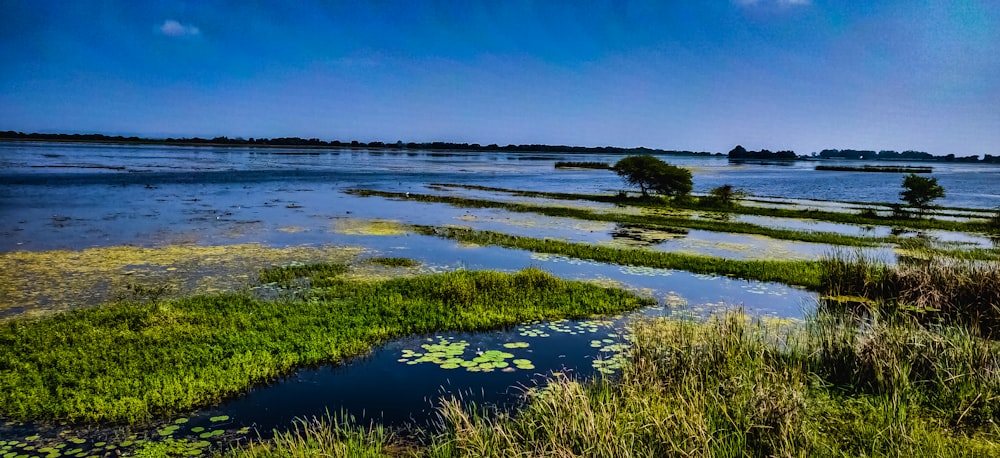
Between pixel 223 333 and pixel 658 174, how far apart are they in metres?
38.3

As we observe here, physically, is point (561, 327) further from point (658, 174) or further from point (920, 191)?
point (920, 191)

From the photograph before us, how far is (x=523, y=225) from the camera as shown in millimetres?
30422

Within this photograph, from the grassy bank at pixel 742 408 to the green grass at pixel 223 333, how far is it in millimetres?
2451

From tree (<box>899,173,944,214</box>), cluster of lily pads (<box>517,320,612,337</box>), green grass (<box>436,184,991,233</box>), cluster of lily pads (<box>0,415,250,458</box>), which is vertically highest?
tree (<box>899,173,944,214</box>)

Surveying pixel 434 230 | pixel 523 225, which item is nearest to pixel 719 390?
pixel 434 230

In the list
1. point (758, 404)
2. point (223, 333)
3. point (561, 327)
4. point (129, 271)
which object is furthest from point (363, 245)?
point (758, 404)

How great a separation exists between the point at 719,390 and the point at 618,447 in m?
2.78

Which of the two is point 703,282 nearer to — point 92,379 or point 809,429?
point 809,429

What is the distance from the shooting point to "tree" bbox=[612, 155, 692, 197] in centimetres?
4409

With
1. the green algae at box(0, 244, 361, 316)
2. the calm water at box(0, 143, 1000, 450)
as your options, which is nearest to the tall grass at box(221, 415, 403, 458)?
the calm water at box(0, 143, 1000, 450)

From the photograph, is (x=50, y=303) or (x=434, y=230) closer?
(x=50, y=303)

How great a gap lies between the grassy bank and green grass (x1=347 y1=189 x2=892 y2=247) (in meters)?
17.6

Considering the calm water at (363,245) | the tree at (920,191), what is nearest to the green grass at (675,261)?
the calm water at (363,245)

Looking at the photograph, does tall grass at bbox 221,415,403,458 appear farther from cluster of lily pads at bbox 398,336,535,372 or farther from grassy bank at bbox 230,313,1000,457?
cluster of lily pads at bbox 398,336,535,372
